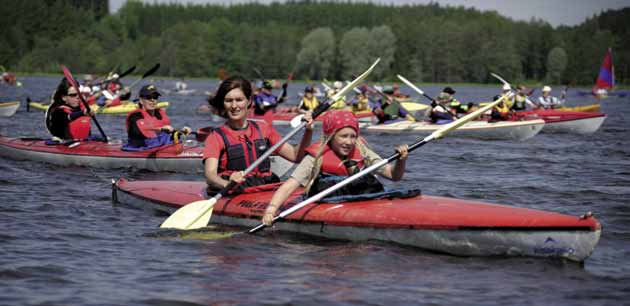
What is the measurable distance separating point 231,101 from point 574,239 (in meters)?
3.01

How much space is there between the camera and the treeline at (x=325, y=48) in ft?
319

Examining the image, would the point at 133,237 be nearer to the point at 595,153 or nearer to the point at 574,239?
the point at 574,239

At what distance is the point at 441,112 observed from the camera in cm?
2008

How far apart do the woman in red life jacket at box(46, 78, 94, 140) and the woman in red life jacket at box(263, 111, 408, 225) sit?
6929 millimetres

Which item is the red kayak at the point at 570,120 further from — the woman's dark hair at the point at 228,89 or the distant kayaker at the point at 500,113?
the woman's dark hair at the point at 228,89

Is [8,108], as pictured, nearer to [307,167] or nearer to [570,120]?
[570,120]

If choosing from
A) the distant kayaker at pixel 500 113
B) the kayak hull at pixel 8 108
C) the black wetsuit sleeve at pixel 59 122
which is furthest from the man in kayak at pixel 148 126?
the kayak hull at pixel 8 108

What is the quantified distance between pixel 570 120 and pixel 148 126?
1219cm

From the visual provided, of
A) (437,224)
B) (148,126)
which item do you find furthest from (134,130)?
(437,224)

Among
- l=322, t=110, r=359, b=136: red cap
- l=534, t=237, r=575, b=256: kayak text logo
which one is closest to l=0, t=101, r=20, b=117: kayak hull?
l=322, t=110, r=359, b=136: red cap

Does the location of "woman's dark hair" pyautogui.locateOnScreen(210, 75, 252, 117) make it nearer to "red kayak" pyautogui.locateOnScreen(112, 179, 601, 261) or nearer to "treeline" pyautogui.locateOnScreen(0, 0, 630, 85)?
"red kayak" pyautogui.locateOnScreen(112, 179, 601, 261)

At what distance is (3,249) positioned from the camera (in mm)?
7102

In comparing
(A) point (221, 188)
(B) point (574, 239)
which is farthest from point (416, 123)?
(B) point (574, 239)

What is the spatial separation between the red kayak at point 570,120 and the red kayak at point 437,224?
1444cm
